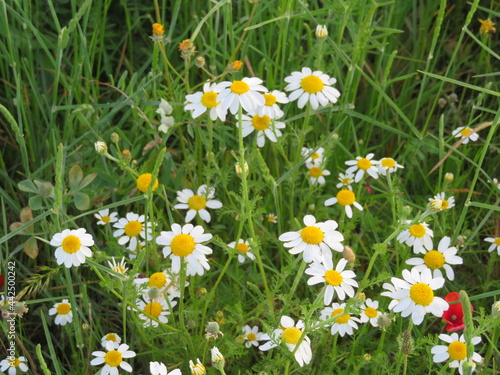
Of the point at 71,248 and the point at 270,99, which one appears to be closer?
the point at 71,248

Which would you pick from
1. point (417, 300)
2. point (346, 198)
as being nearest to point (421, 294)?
point (417, 300)

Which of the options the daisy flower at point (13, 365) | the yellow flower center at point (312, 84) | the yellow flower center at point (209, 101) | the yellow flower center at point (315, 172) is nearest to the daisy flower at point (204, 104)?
the yellow flower center at point (209, 101)

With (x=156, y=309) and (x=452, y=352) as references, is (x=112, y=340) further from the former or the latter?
(x=452, y=352)

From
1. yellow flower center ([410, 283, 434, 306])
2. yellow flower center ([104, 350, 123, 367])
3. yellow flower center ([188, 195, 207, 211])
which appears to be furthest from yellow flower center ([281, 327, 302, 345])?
yellow flower center ([188, 195, 207, 211])

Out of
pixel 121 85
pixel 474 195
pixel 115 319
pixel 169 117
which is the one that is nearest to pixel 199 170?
pixel 169 117

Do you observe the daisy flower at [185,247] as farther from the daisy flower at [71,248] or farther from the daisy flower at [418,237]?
the daisy flower at [418,237]

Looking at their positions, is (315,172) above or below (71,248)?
below

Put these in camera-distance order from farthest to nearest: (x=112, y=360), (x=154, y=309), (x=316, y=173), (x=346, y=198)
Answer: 1. (x=316, y=173)
2. (x=346, y=198)
3. (x=154, y=309)
4. (x=112, y=360)

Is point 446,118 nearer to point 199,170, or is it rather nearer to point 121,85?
point 199,170
